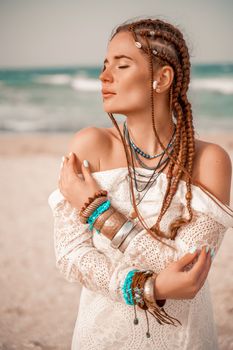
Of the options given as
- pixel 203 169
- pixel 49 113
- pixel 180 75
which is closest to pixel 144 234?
pixel 203 169

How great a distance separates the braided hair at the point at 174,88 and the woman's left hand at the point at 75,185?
0.57 feet

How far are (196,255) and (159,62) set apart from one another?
2.47 feet

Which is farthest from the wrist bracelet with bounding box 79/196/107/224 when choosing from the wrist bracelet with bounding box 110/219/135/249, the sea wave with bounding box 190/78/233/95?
the sea wave with bounding box 190/78/233/95

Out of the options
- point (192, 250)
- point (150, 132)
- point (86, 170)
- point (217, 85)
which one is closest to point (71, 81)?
point (217, 85)

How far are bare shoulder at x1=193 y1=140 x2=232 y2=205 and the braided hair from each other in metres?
0.04

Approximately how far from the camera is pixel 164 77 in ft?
6.23

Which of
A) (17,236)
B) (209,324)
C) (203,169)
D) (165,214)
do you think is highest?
(203,169)

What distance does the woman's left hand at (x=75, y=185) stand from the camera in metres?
1.86

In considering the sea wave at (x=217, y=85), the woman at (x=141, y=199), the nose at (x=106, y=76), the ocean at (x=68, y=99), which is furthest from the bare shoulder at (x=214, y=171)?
the sea wave at (x=217, y=85)

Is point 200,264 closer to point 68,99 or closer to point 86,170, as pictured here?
point 86,170

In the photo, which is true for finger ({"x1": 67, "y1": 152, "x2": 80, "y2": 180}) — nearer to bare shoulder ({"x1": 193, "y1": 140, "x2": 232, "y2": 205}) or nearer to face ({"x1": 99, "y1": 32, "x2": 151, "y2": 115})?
face ({"x1": 99, "y1": 32, "x2": 151, "y2": 115})

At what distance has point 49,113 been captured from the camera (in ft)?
68.0

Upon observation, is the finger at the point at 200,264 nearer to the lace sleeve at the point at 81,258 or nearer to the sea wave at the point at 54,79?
the lace sleeve at the point at 81,258

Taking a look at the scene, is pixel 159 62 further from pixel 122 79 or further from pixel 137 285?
pixel 137 285
